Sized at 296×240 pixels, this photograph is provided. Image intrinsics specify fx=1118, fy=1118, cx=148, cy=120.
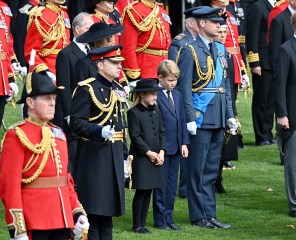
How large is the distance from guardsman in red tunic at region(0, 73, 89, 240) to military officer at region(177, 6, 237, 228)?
3.52 meters

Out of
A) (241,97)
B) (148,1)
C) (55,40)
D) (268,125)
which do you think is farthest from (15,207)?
(241,97)

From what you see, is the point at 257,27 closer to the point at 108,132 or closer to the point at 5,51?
the point at 5,51

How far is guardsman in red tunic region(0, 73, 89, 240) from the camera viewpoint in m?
7.66

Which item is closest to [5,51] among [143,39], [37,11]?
[37,11]

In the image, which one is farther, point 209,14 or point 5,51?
point 5,51

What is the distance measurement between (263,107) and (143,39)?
14.6 ft

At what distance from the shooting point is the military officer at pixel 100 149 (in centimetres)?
916

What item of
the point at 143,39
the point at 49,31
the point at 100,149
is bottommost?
the point at 100,149

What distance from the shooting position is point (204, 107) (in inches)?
447

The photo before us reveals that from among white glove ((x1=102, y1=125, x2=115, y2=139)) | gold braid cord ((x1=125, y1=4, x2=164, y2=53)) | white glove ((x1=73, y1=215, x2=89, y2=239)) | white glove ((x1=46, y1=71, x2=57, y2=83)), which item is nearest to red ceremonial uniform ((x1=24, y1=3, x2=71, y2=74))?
white glove ((x1=46, y1=71, x2=57, y2=83))

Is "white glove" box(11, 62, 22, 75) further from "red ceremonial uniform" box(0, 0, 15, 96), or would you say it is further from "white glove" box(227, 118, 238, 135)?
"white glove" box(227, 118, 238, 135)

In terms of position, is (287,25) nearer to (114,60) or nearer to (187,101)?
(187,101)

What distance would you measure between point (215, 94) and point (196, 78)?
10.0 inches

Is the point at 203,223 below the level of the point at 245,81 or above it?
below
